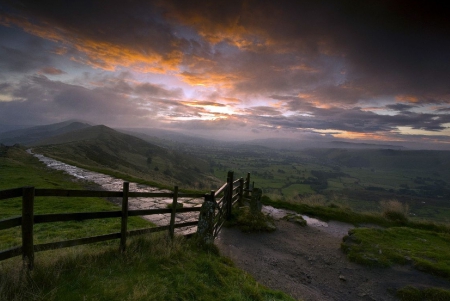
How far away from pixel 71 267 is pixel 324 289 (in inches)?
287

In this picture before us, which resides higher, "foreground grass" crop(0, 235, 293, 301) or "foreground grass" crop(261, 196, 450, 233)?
"foreground grass" crop(0, 235, 293, 301)

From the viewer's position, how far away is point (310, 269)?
7793 millimetres

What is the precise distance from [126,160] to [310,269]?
6026cm

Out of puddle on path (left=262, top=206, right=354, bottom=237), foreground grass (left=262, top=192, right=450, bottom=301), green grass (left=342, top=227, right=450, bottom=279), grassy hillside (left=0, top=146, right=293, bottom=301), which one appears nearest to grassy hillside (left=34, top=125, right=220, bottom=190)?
puddle on path (left=262, top=206, right=354, bottom=237)

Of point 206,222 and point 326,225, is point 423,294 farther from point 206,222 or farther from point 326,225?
point 206,222

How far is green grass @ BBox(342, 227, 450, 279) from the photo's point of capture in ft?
→ 25.6

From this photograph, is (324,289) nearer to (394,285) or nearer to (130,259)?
(394,285)

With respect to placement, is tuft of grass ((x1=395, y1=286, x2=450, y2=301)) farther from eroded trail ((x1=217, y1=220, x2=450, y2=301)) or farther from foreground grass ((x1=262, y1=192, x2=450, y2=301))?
eroded trail ((x1=217, y1=220, x2=450, y2=301))

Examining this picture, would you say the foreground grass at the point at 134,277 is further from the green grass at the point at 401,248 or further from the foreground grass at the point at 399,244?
the green grass at the point at 401,248

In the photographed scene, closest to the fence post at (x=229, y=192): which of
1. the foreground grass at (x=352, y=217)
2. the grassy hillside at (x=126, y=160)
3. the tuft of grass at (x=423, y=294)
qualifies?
the foreground grass at (x=352, y=217)

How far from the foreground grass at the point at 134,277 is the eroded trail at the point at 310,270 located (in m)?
1.64

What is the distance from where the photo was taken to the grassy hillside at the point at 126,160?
32328mm

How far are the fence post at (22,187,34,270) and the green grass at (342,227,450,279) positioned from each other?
1041cm

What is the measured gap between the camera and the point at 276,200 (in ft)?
52.6
